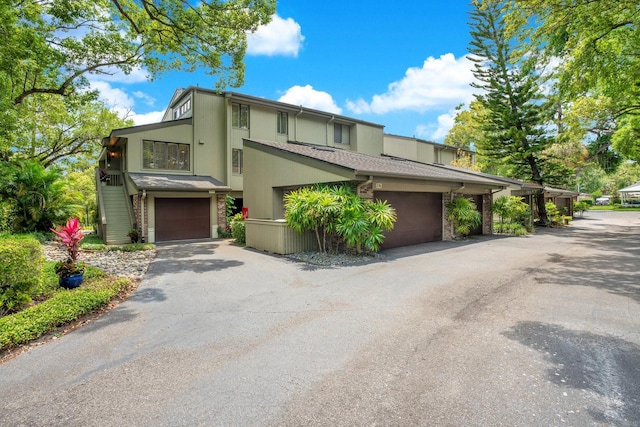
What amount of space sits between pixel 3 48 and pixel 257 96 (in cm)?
1098

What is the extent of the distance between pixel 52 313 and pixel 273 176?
30.5ft

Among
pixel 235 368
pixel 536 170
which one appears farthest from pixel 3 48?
pixel 536 170

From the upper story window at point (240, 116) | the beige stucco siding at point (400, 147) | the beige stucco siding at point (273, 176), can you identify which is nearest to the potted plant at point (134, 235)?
the beige stucco siding at point (273, 176)

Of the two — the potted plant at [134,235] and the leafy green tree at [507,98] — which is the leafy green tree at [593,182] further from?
the potted plant at [134,235]

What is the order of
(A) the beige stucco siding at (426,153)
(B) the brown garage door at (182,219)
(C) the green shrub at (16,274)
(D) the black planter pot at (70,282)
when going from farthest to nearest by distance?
1. (A) the beige stucco siding at (426,153)
2. (B) the brown garage door at (182,219)
3. (D) the black planter pot at (70,282)
4. (C) the green shrub at (16,274)

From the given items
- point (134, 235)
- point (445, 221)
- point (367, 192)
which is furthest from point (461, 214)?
point (134, 235)

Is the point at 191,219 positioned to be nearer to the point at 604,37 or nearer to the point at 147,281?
the point at 147,281

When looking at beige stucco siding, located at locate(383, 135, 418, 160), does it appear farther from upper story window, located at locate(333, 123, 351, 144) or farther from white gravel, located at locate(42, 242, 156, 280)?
white gravel, located at locate(42, 242, 156, 280)

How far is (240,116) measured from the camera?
61.3ft

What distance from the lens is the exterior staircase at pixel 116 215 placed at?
14.9 m

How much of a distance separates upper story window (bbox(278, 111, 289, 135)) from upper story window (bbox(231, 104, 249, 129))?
2.08 metres

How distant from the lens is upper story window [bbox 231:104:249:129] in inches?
727

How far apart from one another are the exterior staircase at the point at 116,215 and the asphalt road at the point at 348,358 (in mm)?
9711

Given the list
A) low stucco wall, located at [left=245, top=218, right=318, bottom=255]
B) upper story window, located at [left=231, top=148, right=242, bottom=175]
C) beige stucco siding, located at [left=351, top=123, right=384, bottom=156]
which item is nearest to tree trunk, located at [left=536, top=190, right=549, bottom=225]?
beige stucco siding, located at [left=351, top=123, right=384, bottom=156]
